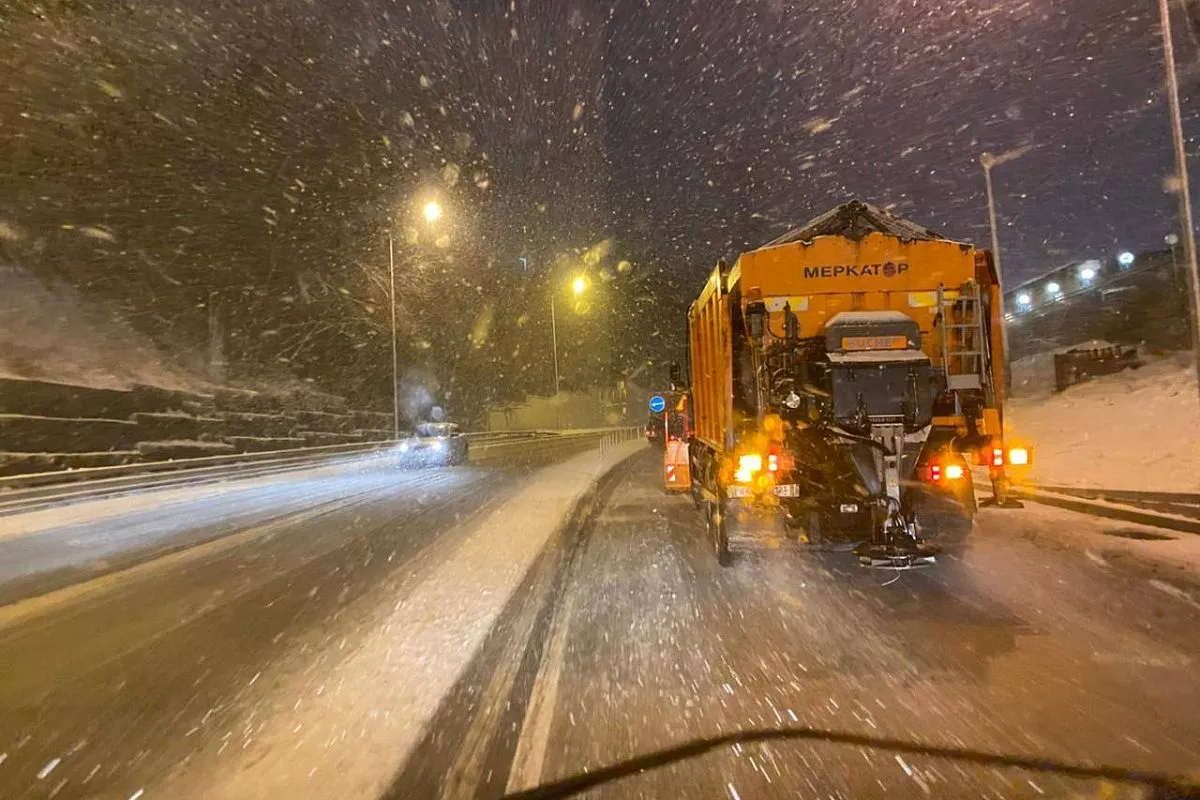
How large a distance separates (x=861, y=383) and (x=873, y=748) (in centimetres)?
448

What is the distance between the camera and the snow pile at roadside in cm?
1638

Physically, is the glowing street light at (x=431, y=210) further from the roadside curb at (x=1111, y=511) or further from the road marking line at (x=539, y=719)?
the road marking line at (x=539, y=719)

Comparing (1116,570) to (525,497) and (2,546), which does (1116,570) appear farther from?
(2,546)

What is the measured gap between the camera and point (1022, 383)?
38.3 metres

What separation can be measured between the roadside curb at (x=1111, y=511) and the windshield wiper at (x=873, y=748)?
27.8 feet

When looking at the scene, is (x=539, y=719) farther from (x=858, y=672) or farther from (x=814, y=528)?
(x=814, y=528)

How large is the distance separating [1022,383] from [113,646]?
37974mm

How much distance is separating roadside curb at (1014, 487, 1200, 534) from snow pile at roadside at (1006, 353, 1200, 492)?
102cm

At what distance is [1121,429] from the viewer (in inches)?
850

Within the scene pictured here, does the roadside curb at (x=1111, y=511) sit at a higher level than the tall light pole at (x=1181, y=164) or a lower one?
lower

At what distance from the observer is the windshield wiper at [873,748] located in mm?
3992

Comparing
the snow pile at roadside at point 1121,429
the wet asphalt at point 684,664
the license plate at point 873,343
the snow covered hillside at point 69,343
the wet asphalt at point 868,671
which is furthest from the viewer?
the snow covered hillside at point 69,343

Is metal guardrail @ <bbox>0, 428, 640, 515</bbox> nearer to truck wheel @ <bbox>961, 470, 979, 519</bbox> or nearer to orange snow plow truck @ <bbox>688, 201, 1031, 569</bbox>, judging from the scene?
orange snow plow truck @ <bbox>688, 201, 1031, 569</bbox>

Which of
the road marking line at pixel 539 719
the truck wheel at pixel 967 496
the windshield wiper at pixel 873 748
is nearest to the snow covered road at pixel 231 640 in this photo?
the road marking line at pixel 539 719
